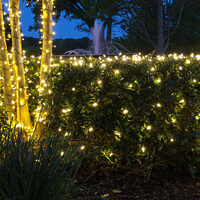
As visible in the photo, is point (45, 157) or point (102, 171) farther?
point (102, 171)

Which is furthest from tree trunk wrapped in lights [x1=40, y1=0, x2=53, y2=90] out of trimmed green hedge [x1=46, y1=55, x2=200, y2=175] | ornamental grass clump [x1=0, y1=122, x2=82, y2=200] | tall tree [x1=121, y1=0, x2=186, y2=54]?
tall tree [x1=121, y1=0, x2=186, y2=54]

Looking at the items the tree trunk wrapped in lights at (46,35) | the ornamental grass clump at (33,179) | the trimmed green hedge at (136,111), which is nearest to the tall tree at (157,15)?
the tree trunk wrapped in lights at (46,35)

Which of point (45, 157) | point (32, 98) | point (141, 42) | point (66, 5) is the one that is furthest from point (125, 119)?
point (66, 5)

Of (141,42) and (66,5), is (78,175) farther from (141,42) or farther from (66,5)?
(66,5)

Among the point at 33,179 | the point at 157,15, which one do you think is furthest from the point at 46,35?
the point at 157,15

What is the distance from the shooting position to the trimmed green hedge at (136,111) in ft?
12.2

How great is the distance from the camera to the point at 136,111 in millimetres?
3754

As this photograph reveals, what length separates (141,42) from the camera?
29.2 metres

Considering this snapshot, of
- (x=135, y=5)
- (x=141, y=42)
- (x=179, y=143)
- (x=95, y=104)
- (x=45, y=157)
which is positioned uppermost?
(x=135, y=5)

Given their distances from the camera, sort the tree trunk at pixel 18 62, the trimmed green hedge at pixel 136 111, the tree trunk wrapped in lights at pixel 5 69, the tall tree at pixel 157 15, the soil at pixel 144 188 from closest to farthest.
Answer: the soil at pixel 144 188, the trimmed green hedge at pixel 136 111, the tree trunk at pixel 18 62, the tree trunk wrapped in lights at pixel 5 69, the tall tree at pixel 157 15

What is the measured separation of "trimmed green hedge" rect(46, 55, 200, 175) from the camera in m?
3.72

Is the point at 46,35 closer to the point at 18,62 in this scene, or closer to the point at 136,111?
the point at 18,62

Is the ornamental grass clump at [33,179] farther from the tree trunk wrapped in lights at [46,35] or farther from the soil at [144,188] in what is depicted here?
the tree trunk wrapped in lights at [46,35]

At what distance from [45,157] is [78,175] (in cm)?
167
